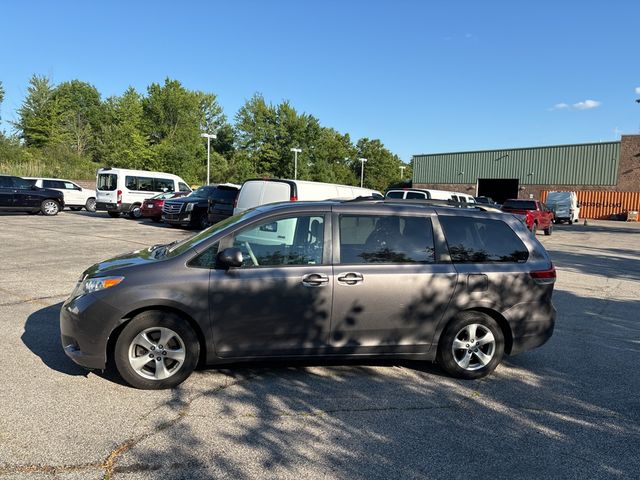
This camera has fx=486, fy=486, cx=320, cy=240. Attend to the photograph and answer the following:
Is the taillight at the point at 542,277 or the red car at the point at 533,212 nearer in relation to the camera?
the taillight at the point at 542,277

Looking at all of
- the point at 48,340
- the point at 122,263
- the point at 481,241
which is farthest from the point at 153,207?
the point at 481,241

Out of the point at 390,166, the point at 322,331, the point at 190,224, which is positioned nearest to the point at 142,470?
the point at 322,331

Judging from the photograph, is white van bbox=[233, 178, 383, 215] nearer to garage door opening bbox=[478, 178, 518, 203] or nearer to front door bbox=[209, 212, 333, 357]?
front door bbox=[209, 212, 333, 357]

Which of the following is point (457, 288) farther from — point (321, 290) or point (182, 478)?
point (182, 478)

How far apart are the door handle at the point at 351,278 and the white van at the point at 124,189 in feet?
64.9

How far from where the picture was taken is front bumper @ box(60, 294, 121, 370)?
4.04 meters

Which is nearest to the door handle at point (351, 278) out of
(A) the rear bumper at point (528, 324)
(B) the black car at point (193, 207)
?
(A) the rear bumper at point (528, 324)

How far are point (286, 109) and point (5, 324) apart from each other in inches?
2792

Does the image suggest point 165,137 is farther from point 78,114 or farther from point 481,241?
point 481,241

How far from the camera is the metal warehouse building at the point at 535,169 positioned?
138ft

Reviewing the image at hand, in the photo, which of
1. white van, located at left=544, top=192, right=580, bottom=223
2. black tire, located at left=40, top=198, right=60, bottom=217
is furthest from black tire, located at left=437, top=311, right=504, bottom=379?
white van, located at left=544, top=192, right=580, bottom=223

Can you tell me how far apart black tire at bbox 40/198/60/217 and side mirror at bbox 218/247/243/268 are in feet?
71.0

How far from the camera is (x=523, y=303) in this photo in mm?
4699

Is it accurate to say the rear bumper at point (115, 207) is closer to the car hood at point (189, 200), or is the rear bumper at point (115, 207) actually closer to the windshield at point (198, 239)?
the car hood at point (189, 200)
